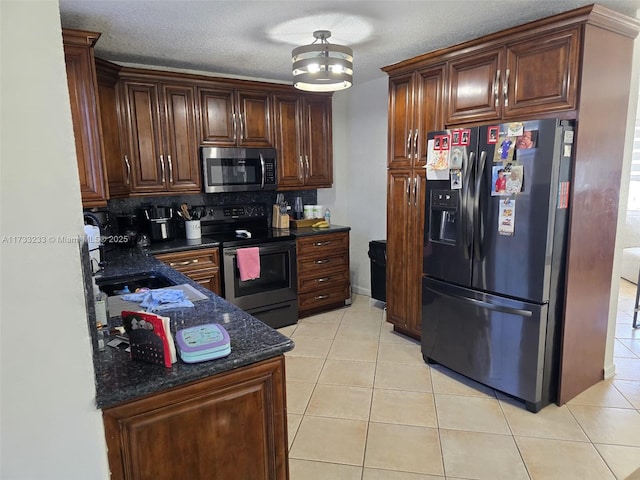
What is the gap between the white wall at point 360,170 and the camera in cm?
436

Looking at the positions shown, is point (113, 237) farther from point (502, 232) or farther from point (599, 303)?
point (599, 303)

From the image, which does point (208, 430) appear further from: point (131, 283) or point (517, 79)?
point (517, 79)

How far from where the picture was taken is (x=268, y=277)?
375cm

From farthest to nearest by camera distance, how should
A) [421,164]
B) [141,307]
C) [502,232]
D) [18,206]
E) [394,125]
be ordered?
1. [394,125]
2. [421,164]
3. [502,232]
4. [141,307]
5. [18,206]

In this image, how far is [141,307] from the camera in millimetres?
1818

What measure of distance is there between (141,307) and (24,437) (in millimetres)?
937

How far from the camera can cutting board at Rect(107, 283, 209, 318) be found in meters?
1.81

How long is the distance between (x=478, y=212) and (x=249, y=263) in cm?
191

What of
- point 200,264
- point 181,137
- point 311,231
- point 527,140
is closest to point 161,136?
point 181,137

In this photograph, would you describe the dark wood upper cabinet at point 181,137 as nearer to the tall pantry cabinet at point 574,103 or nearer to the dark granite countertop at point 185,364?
the tall pantry cabinet at point 574,103

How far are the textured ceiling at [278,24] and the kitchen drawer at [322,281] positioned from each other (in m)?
1.97

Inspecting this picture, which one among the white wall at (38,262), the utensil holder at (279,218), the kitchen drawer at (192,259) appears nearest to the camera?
the white wall at (38,262)

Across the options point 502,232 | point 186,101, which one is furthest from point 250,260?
point 502,232

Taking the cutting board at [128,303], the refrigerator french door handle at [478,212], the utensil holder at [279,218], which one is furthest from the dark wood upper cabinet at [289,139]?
the cutting board at [128,303]
